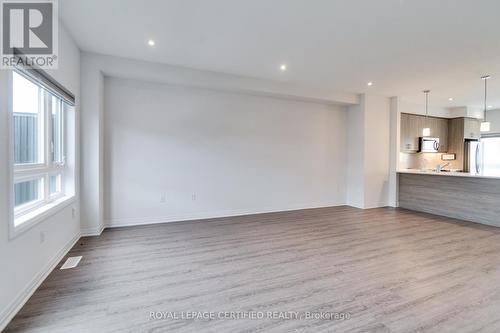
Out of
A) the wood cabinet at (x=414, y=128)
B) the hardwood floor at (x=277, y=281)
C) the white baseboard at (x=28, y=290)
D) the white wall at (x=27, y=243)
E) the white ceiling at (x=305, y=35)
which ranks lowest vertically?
the hardwood floor at (x=277, y=281)

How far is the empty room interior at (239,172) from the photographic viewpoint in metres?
2.15

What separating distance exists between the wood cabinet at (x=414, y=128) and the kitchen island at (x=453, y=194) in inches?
48.1

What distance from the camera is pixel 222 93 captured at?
5.35 m

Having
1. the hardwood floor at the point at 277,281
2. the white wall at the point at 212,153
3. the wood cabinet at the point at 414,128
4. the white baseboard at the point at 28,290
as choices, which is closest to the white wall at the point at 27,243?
the white baseboard at the point at 28,290

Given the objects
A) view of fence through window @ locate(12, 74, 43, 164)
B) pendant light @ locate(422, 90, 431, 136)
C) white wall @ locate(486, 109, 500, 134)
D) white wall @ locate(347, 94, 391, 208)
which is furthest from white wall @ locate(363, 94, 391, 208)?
view of fence through window @ locate(12, 74, 43, 164)

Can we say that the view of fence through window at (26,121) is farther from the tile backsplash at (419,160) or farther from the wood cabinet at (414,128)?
the tile backsplash at (419,160)

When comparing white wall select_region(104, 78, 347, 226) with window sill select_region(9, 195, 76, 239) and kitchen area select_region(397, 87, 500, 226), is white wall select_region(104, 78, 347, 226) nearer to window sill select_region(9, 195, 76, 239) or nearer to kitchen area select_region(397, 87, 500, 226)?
window sill select_region(9, 195, 76, 239)

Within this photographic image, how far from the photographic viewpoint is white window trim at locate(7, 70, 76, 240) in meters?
2.05

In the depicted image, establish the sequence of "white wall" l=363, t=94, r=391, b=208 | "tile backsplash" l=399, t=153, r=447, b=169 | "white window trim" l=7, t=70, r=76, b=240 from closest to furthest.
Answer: "white window trim" l=7, t=70, r=76, b=240 < "white wall" l=363, t=94, r=391, b=208 < "tile backsplash" l=399, t=153, r=447, b=169

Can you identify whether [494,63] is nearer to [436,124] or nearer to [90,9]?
[436,124]

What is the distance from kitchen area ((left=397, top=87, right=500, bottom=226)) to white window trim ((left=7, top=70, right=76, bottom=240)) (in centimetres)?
708

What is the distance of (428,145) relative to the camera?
7477 mm

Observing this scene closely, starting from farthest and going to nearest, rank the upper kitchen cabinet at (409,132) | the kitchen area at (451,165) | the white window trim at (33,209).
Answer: the upper kitchen cabinet at (409,132), the kitchen area at (451,165), the white window trim at (33,209)

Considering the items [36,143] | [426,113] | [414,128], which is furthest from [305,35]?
[426,113]
